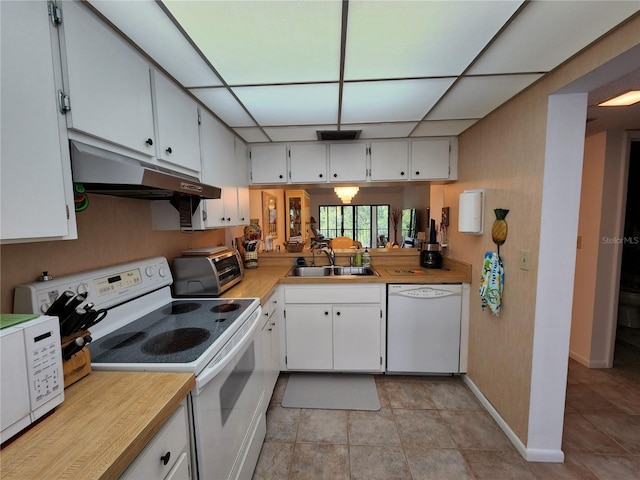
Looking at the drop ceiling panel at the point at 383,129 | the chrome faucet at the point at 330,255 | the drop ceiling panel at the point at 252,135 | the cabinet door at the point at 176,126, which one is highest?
the drop ceiling panel at the point at 383,129

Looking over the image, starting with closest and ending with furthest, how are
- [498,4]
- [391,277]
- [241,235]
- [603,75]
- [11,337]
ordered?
1. [11,337]
2. [498,4]
3. [603,75]
4. [391,277]
5. [241,235]

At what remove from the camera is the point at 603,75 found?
122cm

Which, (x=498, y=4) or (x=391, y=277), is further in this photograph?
(x=391, y=277)

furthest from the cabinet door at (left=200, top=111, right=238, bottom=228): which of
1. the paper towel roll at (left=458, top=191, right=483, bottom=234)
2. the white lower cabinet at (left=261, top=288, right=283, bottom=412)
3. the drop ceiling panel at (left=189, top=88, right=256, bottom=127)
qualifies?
the paper towel roll at (left=458, top=191, right=483, bottom=234)

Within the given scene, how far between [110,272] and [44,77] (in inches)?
32.7

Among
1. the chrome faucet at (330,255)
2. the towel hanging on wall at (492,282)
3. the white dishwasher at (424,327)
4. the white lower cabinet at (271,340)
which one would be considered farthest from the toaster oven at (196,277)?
the towel hanging on wall at (492,282)

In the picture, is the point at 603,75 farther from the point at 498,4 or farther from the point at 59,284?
the point at 59,284

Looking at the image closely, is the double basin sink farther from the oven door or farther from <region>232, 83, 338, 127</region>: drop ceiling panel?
<region>232, 83, 338, 127</region>: drop ceiling panel

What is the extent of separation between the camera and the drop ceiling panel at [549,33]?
0.97 m

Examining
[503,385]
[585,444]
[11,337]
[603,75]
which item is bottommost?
[585,444]

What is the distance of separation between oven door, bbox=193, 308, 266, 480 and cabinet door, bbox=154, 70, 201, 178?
3.16 ft

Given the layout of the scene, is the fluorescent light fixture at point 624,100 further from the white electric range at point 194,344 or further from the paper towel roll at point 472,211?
the white electric range at point 194,344

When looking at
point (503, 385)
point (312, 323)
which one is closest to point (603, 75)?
point (503, 385)

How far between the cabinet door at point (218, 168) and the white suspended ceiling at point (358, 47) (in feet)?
0.53
